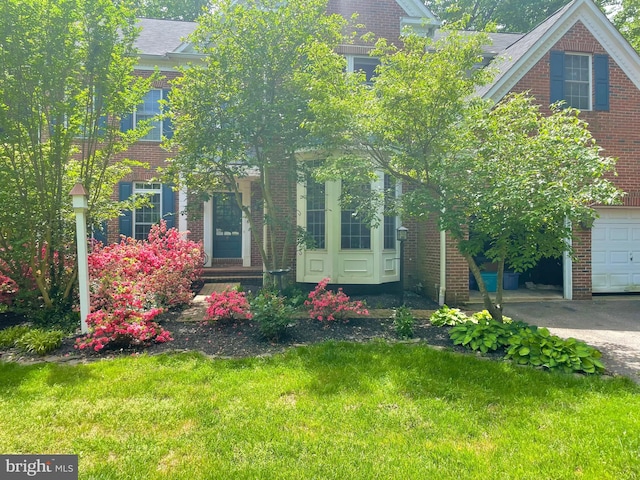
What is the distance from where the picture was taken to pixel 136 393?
362 centimetres

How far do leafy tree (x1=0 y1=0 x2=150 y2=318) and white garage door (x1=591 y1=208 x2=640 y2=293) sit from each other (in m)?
10.6

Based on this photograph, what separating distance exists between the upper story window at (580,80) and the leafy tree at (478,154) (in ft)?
15.3

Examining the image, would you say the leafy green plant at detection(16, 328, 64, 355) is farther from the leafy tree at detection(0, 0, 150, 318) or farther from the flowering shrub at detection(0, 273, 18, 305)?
the flowering shrub at detection(0, 273, 18, 305)

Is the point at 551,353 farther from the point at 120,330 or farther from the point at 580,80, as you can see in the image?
the point at 580,80

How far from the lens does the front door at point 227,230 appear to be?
11.4 meters

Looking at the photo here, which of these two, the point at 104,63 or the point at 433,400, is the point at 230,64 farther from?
the point at 433,400

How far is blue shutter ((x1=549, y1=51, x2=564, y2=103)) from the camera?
8820 millimetres

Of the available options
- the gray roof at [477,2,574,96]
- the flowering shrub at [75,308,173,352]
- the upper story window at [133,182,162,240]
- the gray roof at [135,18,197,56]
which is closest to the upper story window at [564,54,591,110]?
the gray roof at [477,2,574,96]

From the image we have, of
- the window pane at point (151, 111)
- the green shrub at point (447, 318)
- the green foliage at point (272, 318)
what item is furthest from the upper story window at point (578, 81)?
the window pane at point (151, 111)

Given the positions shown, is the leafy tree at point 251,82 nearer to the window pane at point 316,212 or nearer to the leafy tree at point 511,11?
the window pane at point 316,212

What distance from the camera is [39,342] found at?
15.7ft

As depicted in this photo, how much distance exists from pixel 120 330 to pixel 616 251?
35.7 feet

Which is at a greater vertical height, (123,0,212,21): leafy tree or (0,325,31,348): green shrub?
(123,0,212,21): leafy tree

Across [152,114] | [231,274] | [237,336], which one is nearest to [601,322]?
[237,336]
